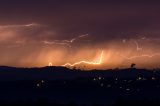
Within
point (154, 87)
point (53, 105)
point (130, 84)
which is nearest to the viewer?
point (53, 105)

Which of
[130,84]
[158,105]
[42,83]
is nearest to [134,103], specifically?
[158,105]

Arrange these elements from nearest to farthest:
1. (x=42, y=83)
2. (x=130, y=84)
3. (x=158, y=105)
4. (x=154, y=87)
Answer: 1. (x=158, y=105)
2. (x=154, y=87)
3. (x=130, y=84)
4. (x=42, y=83)

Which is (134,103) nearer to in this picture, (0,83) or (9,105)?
(9,105)

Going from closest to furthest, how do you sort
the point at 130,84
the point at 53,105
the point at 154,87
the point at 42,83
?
the point at 53,105
the point at 154,87
the point at 130,84
the point at 42,83

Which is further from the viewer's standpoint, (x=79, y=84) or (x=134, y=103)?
(x=79, y=84)

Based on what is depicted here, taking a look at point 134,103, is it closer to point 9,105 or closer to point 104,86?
point 9,105

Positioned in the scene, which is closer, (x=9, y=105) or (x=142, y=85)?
(x=9, y=105)

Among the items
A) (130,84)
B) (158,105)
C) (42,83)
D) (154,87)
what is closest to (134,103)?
(158,105)
